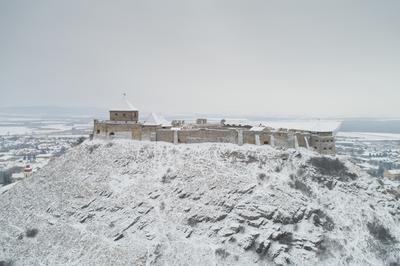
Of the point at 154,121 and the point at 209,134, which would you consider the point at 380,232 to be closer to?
the point at 209,134

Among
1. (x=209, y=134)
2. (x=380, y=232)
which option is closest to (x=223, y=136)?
(x=209, y=134)

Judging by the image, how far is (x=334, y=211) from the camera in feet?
149

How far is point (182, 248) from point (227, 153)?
16.2 metres

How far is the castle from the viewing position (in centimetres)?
5444

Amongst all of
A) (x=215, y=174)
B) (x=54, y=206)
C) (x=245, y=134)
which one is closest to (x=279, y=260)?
(x=215, y=174)

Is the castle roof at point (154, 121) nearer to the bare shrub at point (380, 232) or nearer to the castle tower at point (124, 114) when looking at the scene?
the castle tower at point (124, 114)

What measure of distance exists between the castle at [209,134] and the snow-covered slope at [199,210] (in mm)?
2025

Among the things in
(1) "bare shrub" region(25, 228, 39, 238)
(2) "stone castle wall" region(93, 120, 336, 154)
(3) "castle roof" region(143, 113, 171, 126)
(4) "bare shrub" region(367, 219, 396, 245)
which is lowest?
(1) "bare shrub" region(25, 228, 39, 238)

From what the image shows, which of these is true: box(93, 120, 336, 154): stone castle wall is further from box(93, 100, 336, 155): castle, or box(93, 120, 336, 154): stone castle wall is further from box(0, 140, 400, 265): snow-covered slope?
box(0, 140, 400, 265): snow-covered slope

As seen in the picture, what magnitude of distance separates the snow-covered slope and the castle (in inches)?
79.7

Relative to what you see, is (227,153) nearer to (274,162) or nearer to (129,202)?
(274,162)

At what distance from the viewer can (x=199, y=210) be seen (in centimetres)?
4384

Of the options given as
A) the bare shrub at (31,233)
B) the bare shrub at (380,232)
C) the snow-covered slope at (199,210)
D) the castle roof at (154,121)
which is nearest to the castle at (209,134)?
the castle roof at (154,121)

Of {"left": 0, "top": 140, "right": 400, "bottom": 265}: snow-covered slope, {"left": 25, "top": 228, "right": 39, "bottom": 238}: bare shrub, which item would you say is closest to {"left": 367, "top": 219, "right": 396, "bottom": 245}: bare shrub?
{"left": 0, "top": 140, "right": 400, "bottom": 265}: snow-covered slope
